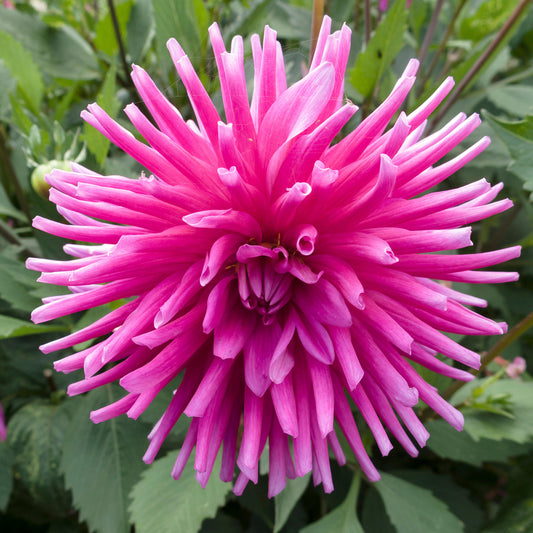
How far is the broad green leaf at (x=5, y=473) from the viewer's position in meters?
0.82

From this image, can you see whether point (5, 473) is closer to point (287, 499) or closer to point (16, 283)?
point (16, 283)

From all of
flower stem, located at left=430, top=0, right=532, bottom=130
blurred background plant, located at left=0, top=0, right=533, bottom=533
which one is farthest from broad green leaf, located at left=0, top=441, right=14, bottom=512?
flower stem, located at left=430, top=0, right=532, bottom=130

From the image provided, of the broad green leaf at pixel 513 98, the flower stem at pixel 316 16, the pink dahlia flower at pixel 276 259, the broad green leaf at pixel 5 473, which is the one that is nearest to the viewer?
the pink dahlia flower at pixel 276 259

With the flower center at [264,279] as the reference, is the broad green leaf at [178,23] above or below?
above

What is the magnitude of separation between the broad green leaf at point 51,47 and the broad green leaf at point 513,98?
2.70ft

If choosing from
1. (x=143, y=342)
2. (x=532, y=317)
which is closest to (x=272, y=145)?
(x=143, y=342)

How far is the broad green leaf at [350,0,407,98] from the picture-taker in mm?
733

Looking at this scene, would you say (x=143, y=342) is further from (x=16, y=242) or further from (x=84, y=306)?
(x=16, y=242)

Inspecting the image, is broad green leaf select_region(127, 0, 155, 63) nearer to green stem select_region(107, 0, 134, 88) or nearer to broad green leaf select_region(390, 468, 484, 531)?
green stem select_region(107, 0, 134, 88)

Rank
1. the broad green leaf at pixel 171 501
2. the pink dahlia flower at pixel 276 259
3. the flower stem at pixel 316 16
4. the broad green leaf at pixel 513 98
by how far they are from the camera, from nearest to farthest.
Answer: the pink dahlia flower at pixel 276 259, the flower stem at pixel 316 16, the broad green leaf at pixel 171 501, the broad green leaf at pixel 513 98

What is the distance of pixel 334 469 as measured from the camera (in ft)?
2.93

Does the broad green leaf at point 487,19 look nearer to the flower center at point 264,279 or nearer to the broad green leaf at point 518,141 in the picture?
the broad green leaf at point 518,141

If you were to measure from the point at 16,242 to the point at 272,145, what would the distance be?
2.23 feet

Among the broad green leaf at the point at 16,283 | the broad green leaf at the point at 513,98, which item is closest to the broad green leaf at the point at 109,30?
the broad green leaf at the point at 16,283
